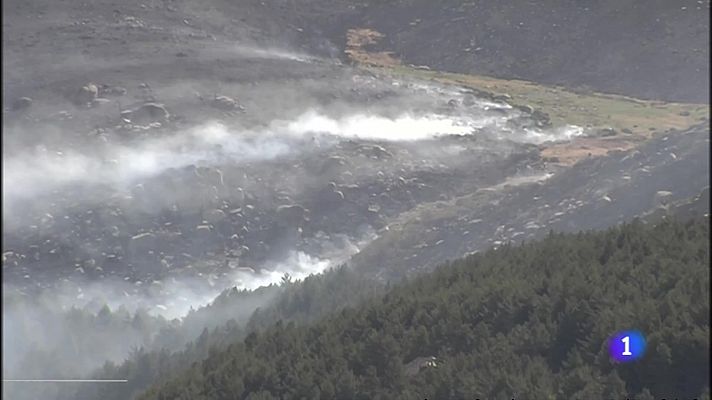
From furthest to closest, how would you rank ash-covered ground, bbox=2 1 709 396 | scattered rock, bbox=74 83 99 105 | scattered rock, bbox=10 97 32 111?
scattered rock, bbox=74 83 99 105 < scattered rock, bbox=10 97 32 111 < ash-covered ground, bbox=2 1 709 396

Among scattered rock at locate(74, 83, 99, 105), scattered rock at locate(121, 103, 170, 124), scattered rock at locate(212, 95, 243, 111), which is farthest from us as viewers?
scattered rock at locate(212, 95, 243, 111)

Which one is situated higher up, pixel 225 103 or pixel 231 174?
pixel 225 103

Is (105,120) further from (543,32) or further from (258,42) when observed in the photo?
(543,32)

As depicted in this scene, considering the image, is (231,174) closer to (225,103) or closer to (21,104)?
(225,103)

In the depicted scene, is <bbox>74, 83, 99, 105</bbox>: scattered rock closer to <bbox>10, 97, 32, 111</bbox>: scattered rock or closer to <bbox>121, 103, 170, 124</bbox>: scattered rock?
<bbox>121, 103, 170, 124</bbox>: scattered rock

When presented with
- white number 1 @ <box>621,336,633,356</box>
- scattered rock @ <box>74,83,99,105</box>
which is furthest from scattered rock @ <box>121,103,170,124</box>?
white number 1 @ <box>621,336,633,356</box>

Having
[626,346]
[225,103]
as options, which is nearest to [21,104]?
[225,103]

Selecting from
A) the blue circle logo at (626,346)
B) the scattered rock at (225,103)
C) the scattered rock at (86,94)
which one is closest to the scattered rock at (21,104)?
the scattered rock at (86,94)

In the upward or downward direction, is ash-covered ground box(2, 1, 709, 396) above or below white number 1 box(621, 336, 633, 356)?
below
